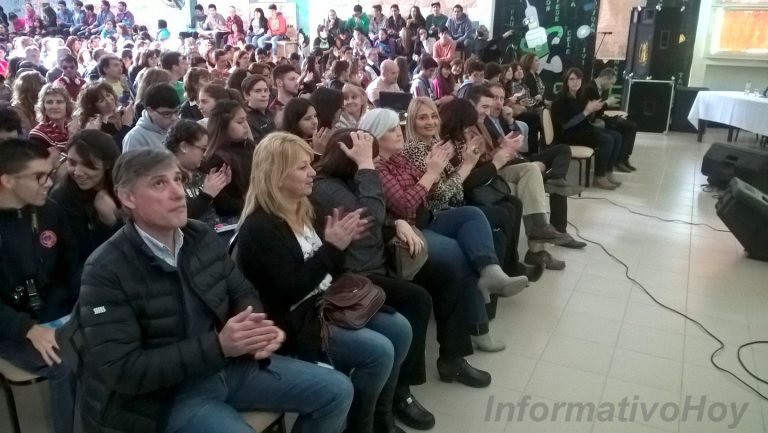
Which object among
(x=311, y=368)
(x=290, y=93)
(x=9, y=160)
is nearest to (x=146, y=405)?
(x=311, y=368)

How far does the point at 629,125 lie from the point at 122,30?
32.0 ft

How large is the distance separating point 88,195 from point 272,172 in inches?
32.3

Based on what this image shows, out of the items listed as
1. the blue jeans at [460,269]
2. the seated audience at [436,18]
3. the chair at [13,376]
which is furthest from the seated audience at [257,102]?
the seated audience at [436,18]

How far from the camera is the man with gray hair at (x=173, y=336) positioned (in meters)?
1.43

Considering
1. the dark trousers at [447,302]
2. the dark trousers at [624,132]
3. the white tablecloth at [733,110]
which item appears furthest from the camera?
the white tablecloth at [733,110]

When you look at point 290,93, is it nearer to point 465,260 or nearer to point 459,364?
point 465,260

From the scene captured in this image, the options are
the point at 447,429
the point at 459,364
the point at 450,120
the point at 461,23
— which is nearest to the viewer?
the point at 447,429

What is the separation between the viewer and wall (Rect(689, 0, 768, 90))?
8.75 metres

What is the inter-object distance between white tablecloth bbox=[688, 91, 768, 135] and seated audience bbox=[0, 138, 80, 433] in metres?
7.29

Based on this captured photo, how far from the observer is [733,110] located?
7.25 metres

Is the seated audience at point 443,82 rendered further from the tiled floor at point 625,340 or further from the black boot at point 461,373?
the black boot at point 461,373

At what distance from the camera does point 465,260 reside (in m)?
2.74

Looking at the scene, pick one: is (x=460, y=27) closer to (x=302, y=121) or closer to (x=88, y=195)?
(x=302, y=121)

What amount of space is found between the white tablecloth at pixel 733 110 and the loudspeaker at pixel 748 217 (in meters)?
3.40
